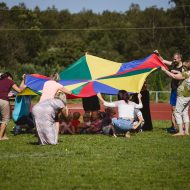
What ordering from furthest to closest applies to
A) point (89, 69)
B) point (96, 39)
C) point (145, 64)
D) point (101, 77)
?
point (96, 39)
point (89, 69)
point (145, 64)
point (101, 77)

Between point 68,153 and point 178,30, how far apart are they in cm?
5634

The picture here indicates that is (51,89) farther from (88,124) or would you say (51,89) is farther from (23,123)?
(23,123)

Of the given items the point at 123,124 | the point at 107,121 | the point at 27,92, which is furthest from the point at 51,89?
the point at 27,92

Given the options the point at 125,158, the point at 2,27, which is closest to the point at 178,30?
the point at 2,27

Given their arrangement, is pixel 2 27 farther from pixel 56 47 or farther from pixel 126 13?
pixel 126 13

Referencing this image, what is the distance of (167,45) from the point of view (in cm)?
6844

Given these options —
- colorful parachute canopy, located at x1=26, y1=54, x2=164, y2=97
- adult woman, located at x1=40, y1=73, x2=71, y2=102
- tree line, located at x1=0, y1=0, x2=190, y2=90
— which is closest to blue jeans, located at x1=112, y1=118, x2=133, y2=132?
colorful parachute canopy, located at x1=26, y1=54, x2=164, y2=97

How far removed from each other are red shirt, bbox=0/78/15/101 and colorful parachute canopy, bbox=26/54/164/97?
1.70 metres

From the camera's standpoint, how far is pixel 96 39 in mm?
75812

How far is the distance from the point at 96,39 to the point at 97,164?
6632 cm

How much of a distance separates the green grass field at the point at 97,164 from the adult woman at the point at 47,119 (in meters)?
0.25

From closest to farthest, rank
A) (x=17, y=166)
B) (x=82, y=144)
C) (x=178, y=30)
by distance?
(x=17, y=166), (x=82, y=144), (x=178, y=30)

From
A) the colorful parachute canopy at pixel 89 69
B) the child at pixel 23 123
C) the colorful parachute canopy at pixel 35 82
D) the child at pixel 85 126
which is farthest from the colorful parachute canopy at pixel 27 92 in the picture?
the colorful parachute canopy at pixel 89 69

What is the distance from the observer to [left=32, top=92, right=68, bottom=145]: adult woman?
1317 cm
